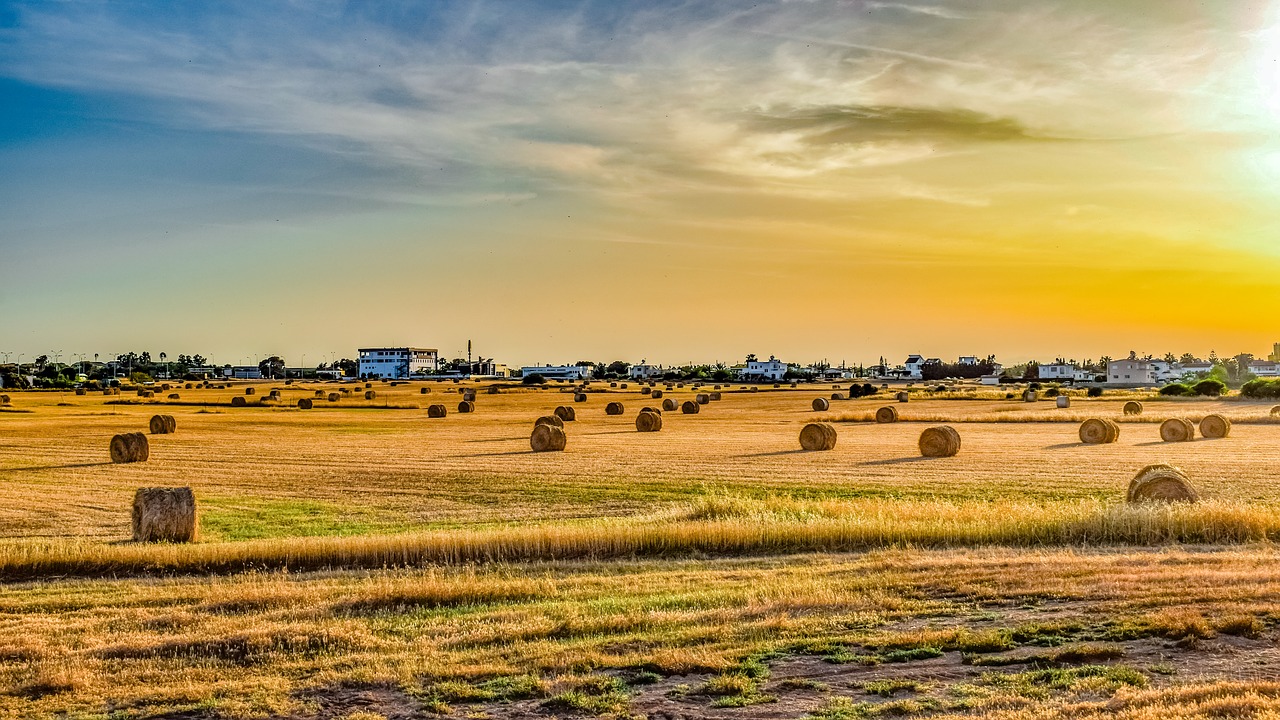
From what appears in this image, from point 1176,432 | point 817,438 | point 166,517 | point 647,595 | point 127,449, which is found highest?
point 127,449

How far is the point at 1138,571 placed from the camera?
48.7ft

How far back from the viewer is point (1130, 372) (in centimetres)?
17488

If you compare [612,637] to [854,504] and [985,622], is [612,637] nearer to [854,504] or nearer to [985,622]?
[985,622]

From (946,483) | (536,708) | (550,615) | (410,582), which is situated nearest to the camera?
(536,708)

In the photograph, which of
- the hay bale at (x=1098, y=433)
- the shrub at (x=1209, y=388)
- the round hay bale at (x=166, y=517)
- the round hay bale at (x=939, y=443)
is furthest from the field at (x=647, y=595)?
the shrub at (x=1209, y=388)

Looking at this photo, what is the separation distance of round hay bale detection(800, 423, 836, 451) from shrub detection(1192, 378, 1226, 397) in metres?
66.0

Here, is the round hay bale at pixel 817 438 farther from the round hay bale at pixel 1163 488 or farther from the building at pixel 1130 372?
the building at pixel 1130 372

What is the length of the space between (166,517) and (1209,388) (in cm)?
9567

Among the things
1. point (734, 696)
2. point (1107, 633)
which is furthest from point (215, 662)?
point (1107, 633)

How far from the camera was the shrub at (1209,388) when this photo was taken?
317 ft

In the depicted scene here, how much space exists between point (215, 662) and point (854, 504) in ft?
52.0

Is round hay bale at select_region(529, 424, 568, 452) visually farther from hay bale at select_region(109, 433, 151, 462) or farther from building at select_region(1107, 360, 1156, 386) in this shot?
building at select_region(1107, 360, 1156, 386)

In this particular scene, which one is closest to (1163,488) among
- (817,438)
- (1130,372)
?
(817,438)

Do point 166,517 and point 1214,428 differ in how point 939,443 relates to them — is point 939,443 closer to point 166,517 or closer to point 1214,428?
point 1214,428
